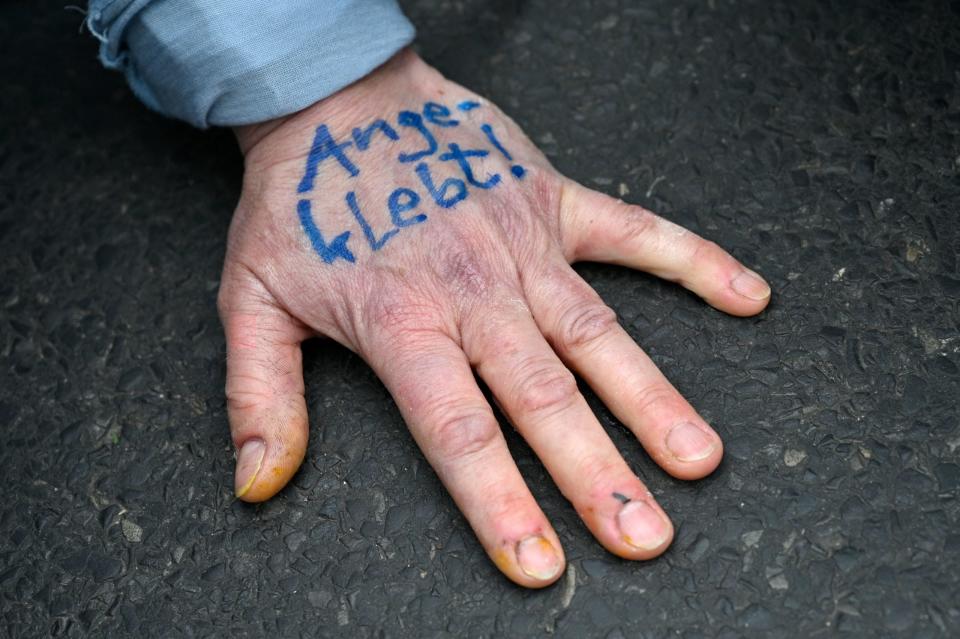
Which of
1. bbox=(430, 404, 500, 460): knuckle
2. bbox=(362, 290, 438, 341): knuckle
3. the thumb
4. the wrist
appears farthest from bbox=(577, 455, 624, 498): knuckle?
the wrist

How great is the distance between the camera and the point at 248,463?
1485 millimetres

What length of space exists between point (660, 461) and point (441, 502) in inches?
12.5

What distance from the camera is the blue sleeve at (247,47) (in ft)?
5.36

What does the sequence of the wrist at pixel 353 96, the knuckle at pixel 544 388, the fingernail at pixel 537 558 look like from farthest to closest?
1. the wrist at pixel 353 96
2. the knuckle at pixel 544 388
3. the fingernail at pixel 537 558

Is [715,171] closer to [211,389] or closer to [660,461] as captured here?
[660,461]

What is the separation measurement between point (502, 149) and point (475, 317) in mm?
356

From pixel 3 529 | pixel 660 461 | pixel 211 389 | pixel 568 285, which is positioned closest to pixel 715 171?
pixel 568 285

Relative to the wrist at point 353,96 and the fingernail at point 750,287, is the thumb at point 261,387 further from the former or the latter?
the fingernail at point 750,287

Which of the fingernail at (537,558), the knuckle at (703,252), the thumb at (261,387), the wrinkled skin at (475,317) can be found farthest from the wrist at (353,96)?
the fingernail at (537,558)

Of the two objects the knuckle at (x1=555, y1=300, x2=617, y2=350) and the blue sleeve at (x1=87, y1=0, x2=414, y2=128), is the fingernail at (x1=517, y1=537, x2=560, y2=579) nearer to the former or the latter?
the knuckle at (x1=555, y1=300, x2=617, y2=350)

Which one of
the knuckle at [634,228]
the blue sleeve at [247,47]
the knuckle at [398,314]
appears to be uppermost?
the blue sleeve at [247,47]

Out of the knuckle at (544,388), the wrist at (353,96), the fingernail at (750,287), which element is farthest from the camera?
the wrist at (353,96)

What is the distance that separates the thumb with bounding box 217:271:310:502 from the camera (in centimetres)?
149

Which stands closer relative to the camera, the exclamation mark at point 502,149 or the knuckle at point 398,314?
the knuckle at point 398,314
